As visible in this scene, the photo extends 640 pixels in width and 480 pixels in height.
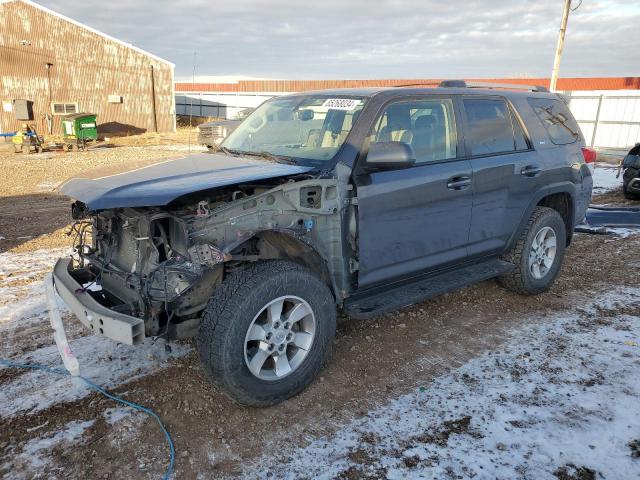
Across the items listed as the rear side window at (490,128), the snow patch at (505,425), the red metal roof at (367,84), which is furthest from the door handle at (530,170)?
the red metal roof at (367,84)

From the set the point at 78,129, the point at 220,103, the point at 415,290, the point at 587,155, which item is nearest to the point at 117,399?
the point at 415,290

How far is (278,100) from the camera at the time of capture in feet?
15.3

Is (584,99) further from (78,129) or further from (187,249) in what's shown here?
(187,249)

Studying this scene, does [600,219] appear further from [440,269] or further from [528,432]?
[528,432]

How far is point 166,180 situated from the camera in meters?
3.08

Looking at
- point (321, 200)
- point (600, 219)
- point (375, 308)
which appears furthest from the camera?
point (600, 219)

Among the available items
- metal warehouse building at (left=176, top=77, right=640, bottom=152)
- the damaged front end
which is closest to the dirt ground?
the damaged front end

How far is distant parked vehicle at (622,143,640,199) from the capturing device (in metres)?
9.59

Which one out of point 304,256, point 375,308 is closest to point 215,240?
point 304,256

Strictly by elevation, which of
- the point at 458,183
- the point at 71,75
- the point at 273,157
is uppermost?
the point at 71,75

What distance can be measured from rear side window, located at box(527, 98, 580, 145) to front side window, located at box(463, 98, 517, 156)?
20.9 inches

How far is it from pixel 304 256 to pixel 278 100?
1.89m

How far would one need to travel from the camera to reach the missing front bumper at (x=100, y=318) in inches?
109

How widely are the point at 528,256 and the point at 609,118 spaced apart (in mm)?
17098
